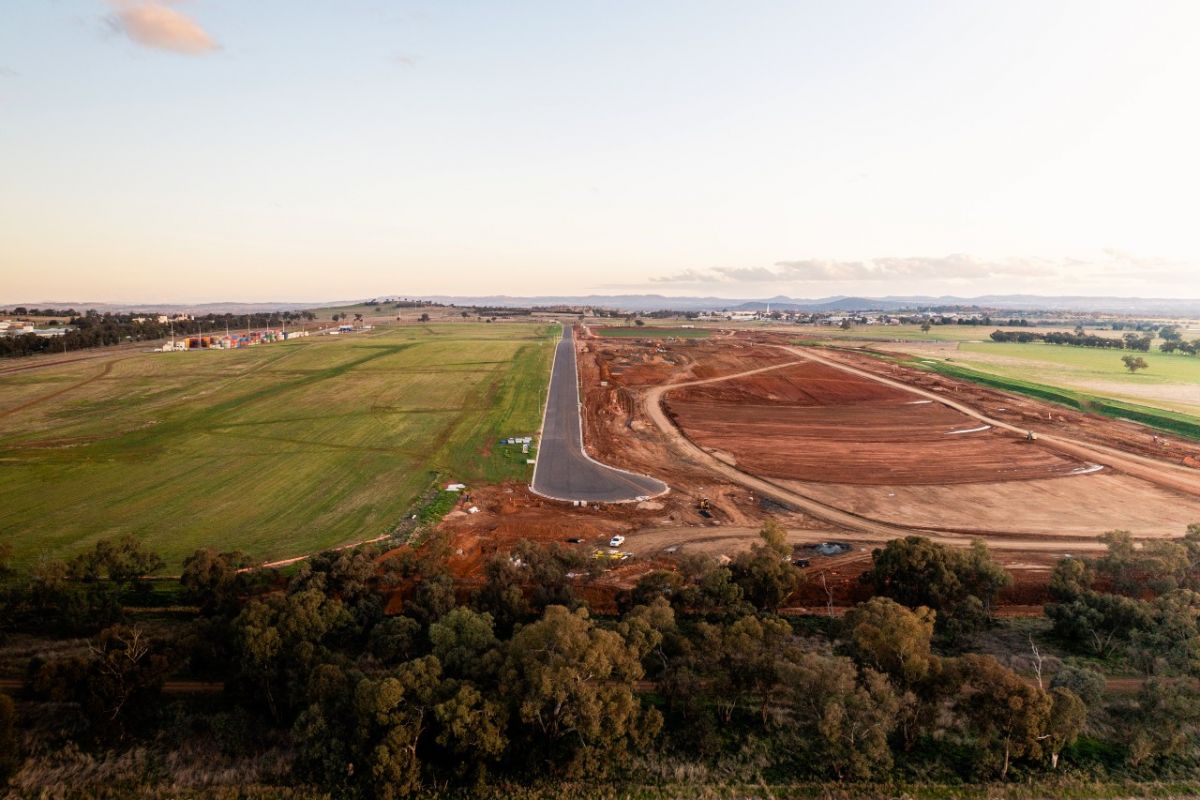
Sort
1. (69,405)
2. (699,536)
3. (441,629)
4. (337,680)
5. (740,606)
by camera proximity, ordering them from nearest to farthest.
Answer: (337,680) → (441,629) → (740,606) → (699,536) → (69,405)

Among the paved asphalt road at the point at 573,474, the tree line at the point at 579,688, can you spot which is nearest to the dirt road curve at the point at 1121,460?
the tree line at the point at 579,688

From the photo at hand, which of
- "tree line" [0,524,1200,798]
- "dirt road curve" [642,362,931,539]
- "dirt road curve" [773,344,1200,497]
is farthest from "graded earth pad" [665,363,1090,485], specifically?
"tree line" [0,524,1200,798]

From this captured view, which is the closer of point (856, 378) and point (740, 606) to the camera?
point (740, 606)

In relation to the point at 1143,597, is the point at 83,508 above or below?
above

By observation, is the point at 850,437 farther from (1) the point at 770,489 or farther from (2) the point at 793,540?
(2) the point at 793,540

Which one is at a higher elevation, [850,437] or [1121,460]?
[850,437]

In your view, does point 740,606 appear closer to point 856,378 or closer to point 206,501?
point 206,501

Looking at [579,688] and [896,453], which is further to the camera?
[896,453]

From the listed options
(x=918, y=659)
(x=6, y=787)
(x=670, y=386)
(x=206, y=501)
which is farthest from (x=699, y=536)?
(x=670, y=386)

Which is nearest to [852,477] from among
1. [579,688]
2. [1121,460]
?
[1121,460]
